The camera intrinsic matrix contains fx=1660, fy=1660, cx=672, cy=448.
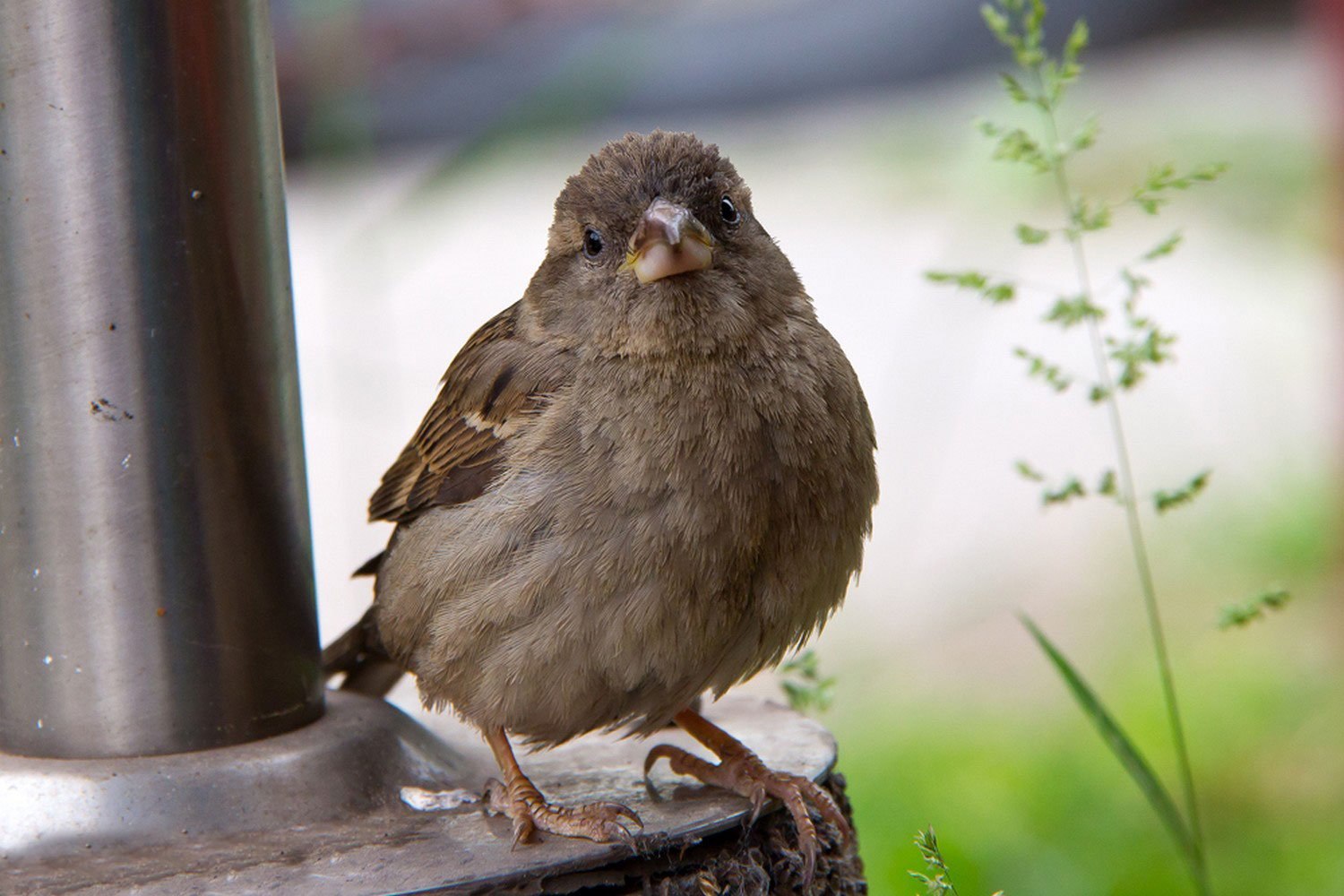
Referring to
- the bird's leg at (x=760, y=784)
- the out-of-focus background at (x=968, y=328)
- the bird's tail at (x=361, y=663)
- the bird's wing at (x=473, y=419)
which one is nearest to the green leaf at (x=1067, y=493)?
the bird's leg at (x=760, y=784)

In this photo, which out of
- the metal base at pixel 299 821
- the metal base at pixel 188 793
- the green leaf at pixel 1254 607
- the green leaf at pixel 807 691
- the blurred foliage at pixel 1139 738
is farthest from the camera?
the blurred foliage at pixel 1139 738

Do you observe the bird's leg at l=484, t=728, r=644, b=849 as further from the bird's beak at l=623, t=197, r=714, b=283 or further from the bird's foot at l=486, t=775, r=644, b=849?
the bird's beak at l=623, t=197, r=714, b=283

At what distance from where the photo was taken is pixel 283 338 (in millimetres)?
2711

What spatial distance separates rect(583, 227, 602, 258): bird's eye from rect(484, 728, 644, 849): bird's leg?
878 mm

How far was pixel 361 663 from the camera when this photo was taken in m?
3.25

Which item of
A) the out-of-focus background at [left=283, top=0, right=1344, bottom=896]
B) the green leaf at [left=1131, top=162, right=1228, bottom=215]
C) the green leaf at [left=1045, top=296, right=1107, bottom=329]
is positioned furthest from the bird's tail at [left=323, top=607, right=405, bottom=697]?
the green leaf at [left=1131, top=162, right=1228, bottom=215]

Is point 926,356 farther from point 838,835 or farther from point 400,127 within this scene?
point 838,835

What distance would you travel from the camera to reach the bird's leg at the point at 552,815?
2.40m

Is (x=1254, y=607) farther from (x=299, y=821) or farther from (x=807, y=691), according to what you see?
(x=299, y=821)

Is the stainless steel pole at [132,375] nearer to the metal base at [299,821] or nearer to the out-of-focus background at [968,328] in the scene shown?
the metal base at [299,821]

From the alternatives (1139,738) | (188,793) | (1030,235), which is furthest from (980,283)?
(1139,738)

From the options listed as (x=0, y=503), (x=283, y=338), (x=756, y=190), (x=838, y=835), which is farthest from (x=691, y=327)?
(x=756, y=190)

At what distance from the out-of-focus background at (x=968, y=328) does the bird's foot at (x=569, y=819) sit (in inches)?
37.1

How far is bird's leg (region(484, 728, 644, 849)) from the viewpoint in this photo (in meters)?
2.40
